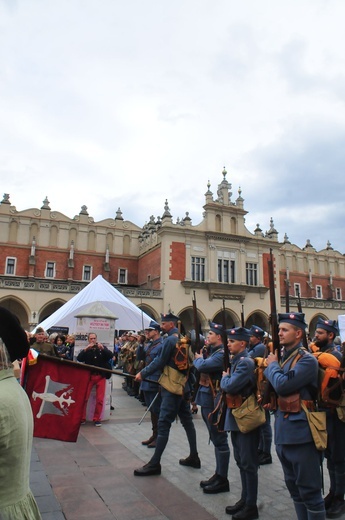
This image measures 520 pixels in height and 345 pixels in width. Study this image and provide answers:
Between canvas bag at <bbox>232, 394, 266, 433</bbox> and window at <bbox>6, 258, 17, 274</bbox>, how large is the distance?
30.2 m

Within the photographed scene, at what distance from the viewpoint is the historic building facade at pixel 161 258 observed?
3011 centimetres

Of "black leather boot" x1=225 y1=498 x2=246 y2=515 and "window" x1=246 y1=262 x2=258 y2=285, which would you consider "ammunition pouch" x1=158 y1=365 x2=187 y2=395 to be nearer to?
"black leather boot" x1=225 y1=498 x2=246 y2=515

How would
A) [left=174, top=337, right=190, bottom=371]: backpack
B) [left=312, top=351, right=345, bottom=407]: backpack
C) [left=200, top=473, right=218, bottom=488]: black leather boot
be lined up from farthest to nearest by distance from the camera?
1. [left=174, top=337, right=190, bottom=371]: backpack
2. [left=200, top=473, right=218, bottom=488]: black leather boot
3. [left=312, top=351, right=345, bottom=407]: backpack

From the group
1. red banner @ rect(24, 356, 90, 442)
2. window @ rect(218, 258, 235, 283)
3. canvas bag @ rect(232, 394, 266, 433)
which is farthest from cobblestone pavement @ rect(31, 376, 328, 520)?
window @ rect(218, 258, 235, 283)

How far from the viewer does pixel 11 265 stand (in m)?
31.3

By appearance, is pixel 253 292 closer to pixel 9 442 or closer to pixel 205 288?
pixel 205 288

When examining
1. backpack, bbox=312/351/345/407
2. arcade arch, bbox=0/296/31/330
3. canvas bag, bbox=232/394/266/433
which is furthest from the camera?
arcade arch, bbox=0/296/31/330

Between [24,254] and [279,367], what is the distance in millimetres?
31147

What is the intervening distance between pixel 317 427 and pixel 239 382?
3.51 ft

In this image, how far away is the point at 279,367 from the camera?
339 centimetres

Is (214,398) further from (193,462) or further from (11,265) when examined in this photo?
(11,265)

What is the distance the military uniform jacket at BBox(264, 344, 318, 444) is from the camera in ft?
10.4

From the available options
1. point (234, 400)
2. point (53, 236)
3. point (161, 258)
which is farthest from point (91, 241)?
point (234, 400)

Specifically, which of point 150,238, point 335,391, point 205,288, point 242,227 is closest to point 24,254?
point 150,238
